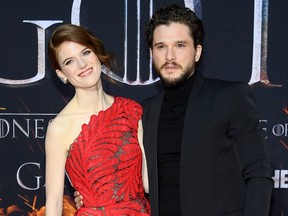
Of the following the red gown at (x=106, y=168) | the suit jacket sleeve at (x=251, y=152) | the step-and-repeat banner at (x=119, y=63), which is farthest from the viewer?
the step-and-repeat banner at (x=119, y=63)

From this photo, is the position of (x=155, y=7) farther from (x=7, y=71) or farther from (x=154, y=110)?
→ (x=154, y=110)

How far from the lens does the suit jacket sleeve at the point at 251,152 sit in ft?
6.08

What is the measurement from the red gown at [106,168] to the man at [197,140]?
0.13 m

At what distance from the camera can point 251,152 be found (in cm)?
189

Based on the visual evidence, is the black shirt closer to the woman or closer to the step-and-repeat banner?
the woman

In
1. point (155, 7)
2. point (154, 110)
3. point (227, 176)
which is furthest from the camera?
point (155, 7)

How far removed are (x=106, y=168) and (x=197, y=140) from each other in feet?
1.42

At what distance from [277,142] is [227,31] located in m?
0.78

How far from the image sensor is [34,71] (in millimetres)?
3404

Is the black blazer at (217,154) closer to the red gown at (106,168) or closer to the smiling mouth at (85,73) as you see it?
the red gown at (106,168)

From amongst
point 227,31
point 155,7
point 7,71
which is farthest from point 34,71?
point 227,31

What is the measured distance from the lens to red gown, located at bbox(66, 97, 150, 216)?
2197mm

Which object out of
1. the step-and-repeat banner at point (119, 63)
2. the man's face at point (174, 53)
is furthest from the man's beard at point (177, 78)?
the step-and-repeat banner at point (119, 63)

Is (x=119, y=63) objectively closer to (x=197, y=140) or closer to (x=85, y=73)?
(x=85, y=73)
